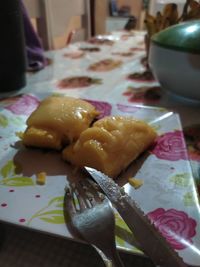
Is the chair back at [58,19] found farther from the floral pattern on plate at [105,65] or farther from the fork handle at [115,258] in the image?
the fork handle at [115,258]

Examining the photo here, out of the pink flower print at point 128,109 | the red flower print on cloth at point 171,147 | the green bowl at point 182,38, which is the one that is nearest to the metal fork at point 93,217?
the red flower print on cloth at point 171,147

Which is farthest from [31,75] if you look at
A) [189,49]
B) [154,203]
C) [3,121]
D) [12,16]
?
[154,203]

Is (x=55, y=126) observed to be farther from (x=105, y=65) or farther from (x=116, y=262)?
(x=105, y=65)

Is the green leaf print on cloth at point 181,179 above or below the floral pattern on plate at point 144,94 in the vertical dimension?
above

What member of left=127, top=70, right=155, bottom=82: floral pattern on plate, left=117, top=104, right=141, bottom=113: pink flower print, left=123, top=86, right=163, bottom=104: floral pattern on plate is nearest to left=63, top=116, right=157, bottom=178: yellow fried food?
left=117, top=104, right=141, bottom=113: pink flower print

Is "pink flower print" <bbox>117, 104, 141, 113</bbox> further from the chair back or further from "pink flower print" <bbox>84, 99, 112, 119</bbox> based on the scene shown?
the chair back

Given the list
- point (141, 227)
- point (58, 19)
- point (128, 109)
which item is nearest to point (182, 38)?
point (128, 109)

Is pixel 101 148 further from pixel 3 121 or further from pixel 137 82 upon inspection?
pixel 137 82
